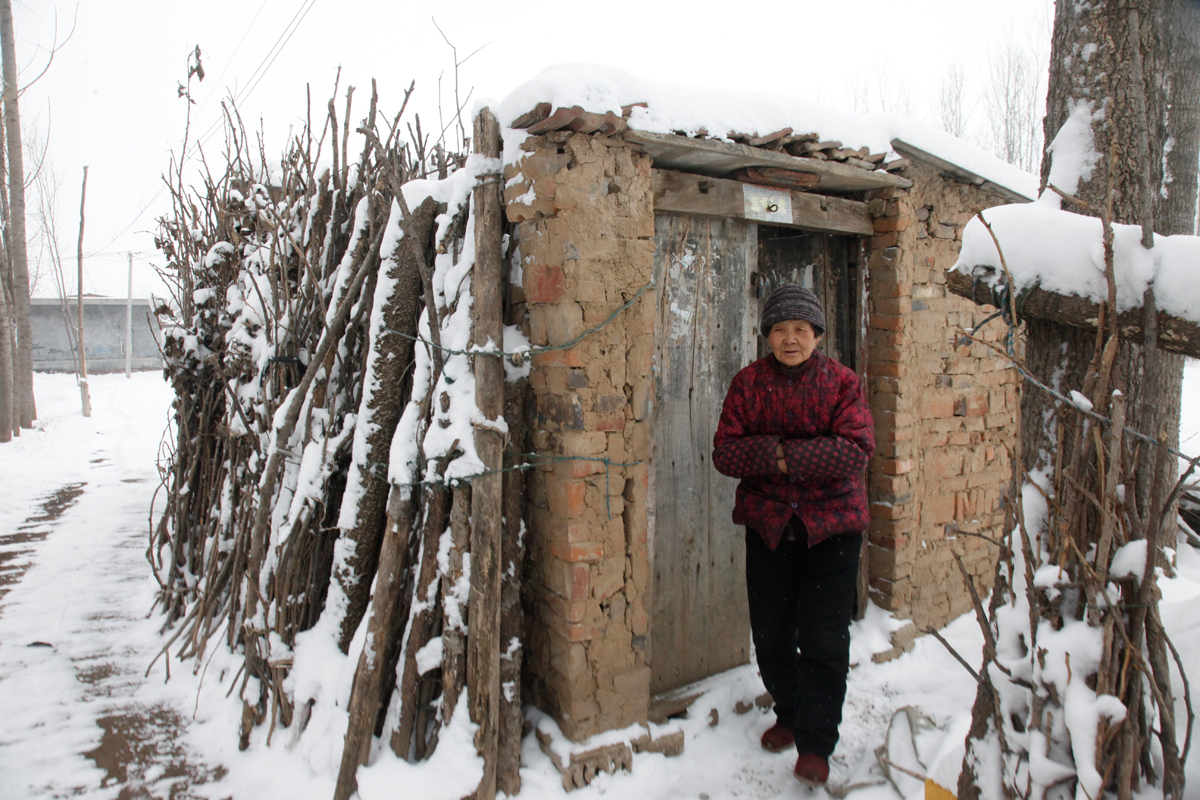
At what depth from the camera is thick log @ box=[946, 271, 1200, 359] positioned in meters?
1.44

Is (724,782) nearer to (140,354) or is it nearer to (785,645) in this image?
(785,645)

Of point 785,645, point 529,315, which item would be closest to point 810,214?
point 529,315

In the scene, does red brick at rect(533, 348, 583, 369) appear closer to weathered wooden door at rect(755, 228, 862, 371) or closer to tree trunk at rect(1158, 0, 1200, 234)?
weathered wooden door at rect(755, 228, 862, 371)

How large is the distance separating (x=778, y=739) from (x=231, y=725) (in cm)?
241

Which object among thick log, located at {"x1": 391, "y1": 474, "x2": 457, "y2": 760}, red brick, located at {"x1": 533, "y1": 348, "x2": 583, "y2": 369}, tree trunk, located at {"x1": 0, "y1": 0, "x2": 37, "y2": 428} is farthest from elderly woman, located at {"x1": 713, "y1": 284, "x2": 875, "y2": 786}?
tree trunk, located at {"x1": 0, "y1": 0, "x2": 37, "y2": 428}

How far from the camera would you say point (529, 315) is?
8.58 feet

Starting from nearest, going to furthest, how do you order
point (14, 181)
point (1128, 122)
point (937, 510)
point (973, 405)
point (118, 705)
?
point (1128, 122) → point (118, 705) → point (937, 510) → point (973, 405) → point (14, 181)

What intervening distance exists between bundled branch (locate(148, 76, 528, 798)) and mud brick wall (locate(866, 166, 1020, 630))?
2.04 m

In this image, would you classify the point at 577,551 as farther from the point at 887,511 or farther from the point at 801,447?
the point at 887,511

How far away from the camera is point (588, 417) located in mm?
2553

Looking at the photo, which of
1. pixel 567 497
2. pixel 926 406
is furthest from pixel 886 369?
pixel 567 497

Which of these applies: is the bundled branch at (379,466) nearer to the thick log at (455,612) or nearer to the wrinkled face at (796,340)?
the thick log at (455,612)

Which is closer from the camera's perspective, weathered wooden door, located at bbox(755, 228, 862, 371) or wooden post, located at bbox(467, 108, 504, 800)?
wooden post, located at bbox(467, 108, 504, 800)

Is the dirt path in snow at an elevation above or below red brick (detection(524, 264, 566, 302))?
below
